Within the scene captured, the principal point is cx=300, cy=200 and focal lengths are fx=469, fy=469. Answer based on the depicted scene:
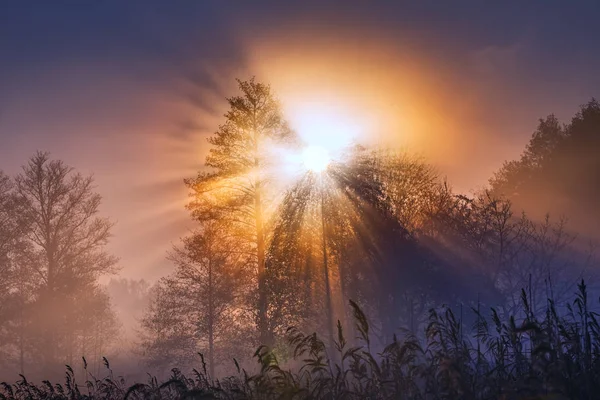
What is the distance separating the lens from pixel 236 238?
22.7m

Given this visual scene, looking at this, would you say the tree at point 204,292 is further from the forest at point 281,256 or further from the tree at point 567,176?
the tree at point 567,176

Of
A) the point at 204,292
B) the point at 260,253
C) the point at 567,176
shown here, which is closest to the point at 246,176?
the point at 260,253

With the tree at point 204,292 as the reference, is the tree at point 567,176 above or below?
above

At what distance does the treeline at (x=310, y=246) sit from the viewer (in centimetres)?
2200

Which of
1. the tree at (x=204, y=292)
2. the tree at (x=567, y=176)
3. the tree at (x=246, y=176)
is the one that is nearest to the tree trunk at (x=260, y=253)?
the tree at (x=246, y=176)

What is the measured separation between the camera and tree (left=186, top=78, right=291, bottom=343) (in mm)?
21656

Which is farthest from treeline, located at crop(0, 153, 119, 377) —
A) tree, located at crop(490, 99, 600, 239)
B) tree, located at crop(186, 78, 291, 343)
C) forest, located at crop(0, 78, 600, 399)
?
tree, located at crop(490, 99, 600, 239)

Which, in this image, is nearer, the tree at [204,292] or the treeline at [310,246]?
the treeline at [310,246]

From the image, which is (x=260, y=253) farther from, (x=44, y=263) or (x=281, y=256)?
(x=44, y=263)

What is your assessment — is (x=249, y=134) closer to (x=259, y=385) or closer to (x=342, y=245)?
(x=342, y=245)

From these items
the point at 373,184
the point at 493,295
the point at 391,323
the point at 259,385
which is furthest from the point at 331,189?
the point at 259,385

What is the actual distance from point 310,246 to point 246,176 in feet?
19.9

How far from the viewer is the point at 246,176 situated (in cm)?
2194

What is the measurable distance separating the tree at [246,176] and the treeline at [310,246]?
49 mm
